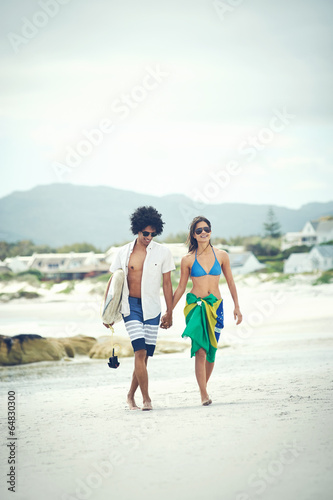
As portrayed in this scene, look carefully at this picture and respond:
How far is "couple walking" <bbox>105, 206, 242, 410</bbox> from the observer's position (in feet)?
19.1

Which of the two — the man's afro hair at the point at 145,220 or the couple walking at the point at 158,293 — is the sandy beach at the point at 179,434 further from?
the man's afro hair at the point at 145,220

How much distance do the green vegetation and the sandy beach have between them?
17727mm

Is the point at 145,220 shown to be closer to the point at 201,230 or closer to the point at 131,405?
the point at 201,230

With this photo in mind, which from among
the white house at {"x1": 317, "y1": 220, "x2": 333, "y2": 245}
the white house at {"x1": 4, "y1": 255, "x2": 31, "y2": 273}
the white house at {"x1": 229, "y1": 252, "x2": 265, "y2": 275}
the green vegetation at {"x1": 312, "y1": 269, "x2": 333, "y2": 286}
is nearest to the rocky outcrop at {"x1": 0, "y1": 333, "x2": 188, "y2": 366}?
the green vegetation at {"x1": 312, "y1": 269, "x2": 333, "y2": 286}

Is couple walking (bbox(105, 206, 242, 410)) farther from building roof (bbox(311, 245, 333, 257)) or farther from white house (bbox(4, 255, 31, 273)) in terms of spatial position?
white house (bbox(4, 255, 31, 273))

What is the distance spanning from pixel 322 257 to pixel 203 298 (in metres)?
30.9

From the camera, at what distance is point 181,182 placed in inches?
1944

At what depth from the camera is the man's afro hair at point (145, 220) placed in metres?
5.93

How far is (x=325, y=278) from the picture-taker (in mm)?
29438

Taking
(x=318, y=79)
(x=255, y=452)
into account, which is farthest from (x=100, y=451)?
(x=318, y=79)

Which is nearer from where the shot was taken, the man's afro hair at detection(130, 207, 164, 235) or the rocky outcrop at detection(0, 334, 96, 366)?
the man's afro hair at detection(130, 207, 164, 235)

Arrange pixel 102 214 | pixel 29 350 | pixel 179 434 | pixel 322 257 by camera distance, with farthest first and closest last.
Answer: pixel 102 214 → pixel 322 257 → pixel 29 350 → pixel 179 434

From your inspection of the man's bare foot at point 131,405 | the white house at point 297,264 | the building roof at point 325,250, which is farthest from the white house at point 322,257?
the man's bare foot at point 131,405

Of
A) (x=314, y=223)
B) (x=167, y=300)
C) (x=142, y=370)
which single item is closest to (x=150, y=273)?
(x=167, y=300)
